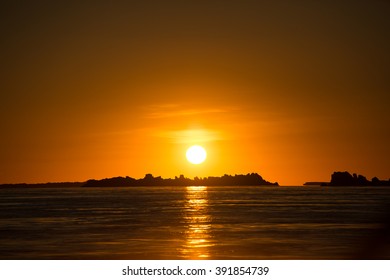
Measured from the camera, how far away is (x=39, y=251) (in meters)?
28.8

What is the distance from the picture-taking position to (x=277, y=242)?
31.6 meters

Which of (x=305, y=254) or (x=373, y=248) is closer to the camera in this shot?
(x=305, y=254)

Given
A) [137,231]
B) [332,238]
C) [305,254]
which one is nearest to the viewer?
[305,254]

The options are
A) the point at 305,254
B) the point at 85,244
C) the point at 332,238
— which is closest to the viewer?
the point at 305,254

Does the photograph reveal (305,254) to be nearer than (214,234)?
Yes
